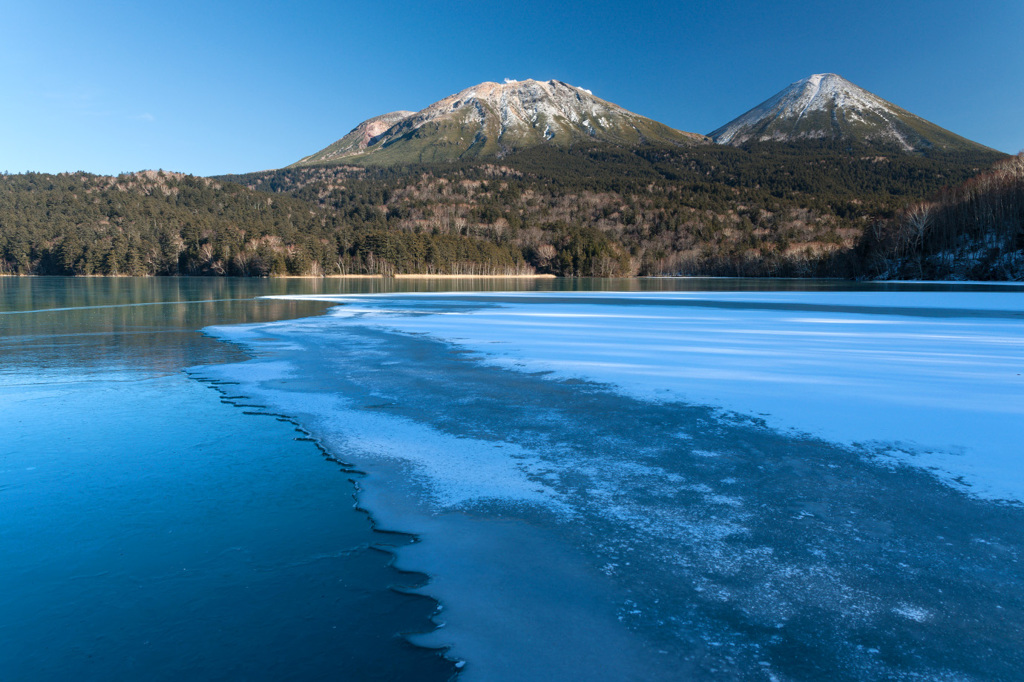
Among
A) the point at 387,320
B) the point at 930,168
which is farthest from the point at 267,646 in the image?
the point at 930,168

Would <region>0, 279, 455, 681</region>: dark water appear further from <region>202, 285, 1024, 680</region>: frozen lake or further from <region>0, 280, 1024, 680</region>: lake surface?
<region>202, 285, 1024, 680</region>: frozen lake

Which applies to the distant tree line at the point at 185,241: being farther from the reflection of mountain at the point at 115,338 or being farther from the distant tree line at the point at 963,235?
the reflection of mountain at the point at 115,338

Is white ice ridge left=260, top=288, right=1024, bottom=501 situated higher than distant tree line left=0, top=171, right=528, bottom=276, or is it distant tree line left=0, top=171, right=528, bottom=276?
distant tree line left=0, top=171, right=528, bottom=276

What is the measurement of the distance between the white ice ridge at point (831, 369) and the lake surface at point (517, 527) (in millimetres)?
77

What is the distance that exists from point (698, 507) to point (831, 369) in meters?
6.82

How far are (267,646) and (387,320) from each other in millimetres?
17786

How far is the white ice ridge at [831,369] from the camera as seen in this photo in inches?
223

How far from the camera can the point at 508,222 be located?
15788cm

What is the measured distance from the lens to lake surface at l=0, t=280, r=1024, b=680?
2.66 m

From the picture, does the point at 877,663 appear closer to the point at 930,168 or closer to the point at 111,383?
the point at 111,383

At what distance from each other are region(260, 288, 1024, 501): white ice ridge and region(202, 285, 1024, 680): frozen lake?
6cm

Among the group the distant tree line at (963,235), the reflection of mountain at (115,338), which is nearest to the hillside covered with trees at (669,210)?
the distant tree line at (963,235)

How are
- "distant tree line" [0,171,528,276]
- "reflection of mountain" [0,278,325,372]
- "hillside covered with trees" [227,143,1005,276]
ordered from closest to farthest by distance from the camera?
1. "reflection of mountain" [0,278,325,372]
2. "distant tree line" [0,171,528,276]
3. "hillside covered with trees" [227,143,1005,276]

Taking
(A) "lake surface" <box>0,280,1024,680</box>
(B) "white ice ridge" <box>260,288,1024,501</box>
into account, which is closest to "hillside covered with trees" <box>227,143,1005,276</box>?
(B) "white ice ridge" <box>260,288,1024,501</box>
